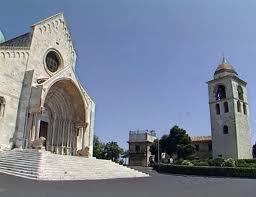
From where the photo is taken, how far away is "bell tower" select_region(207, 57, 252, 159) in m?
43.4

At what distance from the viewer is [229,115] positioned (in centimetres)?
4494

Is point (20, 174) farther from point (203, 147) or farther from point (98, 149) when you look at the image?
point (203, 147)

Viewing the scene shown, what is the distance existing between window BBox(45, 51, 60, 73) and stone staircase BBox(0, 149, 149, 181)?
919 cm

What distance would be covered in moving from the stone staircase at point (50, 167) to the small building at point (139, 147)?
35729 mm

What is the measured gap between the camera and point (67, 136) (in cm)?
2534

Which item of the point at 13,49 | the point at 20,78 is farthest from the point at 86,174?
the point at 13,49

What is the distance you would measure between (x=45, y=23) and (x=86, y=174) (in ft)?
47.3

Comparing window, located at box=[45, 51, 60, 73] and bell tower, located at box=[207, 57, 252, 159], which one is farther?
bell tower, located at box=[207, 57, 252, 159]

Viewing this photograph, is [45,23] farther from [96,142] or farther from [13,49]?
[96,142]

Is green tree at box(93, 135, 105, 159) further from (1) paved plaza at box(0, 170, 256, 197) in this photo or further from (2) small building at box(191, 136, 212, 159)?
(1) paved plaza at box(0, 170, 256, 197)

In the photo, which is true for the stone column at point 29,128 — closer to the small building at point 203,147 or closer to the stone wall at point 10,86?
the stone wall at point 10,86

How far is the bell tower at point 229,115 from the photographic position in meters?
43.4

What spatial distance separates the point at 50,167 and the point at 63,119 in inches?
419

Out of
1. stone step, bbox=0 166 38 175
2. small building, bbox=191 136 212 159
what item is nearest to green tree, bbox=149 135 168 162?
small building, bbox=191 136 212 159
